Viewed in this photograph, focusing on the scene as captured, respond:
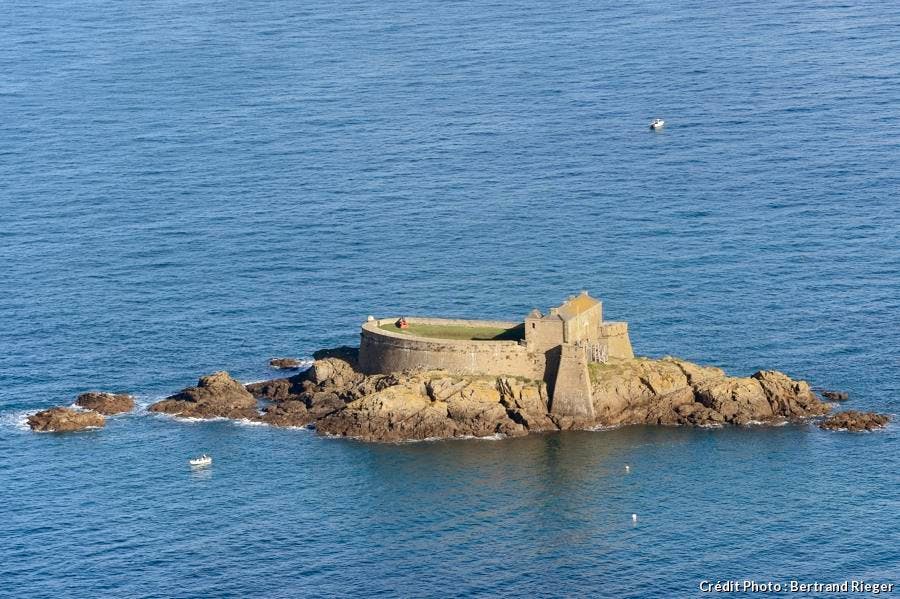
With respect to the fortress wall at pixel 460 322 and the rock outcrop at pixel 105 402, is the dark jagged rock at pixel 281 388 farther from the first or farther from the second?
the rock outcrop at pixel 105 402

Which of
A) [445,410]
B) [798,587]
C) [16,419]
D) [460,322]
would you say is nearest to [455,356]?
[445,410]

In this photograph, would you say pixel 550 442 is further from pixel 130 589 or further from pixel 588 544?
pixel 130 589

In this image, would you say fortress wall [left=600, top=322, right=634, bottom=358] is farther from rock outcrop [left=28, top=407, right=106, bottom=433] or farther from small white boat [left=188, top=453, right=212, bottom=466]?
rock outcrop [left=28, top=407, right=106, bottom=433]

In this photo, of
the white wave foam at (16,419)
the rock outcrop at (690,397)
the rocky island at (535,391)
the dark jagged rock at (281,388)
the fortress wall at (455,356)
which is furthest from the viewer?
the dark jagged rock at (281,388)

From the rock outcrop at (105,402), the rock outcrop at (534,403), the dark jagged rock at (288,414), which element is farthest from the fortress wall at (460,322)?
the rock outcrop at (105,402)

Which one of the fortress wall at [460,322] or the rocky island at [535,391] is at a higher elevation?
the fortress wall at [460,322]

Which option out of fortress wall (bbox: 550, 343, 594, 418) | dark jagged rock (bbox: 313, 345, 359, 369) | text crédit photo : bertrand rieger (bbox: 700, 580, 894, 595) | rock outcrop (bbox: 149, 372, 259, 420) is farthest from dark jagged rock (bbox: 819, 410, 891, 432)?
rock outcrop (bbox: 149, 372, 259, 420)

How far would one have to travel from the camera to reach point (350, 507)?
171125 mm

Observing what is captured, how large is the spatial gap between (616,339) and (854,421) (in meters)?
23.0

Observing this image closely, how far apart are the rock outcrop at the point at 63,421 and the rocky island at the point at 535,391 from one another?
22 cm

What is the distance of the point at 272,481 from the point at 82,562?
2010 centimetres

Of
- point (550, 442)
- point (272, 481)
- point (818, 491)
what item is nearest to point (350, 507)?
point (272, 481)

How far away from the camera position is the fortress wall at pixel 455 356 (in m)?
185

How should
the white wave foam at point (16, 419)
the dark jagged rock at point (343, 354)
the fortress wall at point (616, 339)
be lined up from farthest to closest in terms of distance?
the dark jagged rock at point (343, 354) → the white wave foam at point (16, 419) → the fortress wall at point (616, 339)
